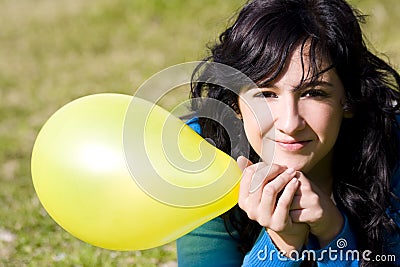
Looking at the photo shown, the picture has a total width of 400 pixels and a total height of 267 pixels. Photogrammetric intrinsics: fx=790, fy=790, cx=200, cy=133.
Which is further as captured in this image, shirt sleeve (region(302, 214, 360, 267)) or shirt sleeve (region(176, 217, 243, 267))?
shirt sleeve (region(176, 217, 243, 267))

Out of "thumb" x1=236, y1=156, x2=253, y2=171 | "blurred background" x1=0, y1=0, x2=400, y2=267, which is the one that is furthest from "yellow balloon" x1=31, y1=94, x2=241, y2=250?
"blurred background" x1=0, y1=0, x2=400, y2=267

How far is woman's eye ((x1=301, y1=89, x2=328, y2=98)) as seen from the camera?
258 centimetres

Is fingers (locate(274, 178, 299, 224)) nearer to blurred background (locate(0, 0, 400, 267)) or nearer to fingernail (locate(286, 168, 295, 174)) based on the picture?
fingernail (locate(286, 168, 295, 174))

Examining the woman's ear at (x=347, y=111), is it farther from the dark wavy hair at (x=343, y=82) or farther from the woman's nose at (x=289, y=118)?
the woman's nose at (x=289, y=118)

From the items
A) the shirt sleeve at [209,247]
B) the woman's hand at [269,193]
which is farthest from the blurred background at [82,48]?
the woman's hand at [269,193]

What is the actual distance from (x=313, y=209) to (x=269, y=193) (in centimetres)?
Result: 21

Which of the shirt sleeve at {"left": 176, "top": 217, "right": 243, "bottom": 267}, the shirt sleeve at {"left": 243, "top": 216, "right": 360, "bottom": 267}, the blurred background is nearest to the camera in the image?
the shirt sleeve at {"left": 243, "top": 216, "right": 360, "bottom": 267}

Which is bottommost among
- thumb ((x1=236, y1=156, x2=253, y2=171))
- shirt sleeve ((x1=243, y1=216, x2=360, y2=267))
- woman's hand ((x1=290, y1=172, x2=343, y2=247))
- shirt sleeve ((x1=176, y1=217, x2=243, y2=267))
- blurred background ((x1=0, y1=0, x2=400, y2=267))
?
blurred background ((x1=0, y1=0, x2=400, y2=267))

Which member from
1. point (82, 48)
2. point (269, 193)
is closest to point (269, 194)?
point (269, 193)

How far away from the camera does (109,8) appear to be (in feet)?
31.5

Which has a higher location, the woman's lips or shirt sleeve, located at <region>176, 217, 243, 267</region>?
the woman's lips

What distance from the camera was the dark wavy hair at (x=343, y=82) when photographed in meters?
2.65

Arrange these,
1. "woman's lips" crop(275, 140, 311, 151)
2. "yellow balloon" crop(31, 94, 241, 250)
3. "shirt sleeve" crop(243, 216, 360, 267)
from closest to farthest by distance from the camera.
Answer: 1. "yellow balloon" crop(31, 94, 241, 250)
2. "woman's lips" crop(275, 140, 311, 151)
3. "shirt sleeve" crop(243, 216, 360, 267)

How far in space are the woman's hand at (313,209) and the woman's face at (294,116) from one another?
0.12 m
